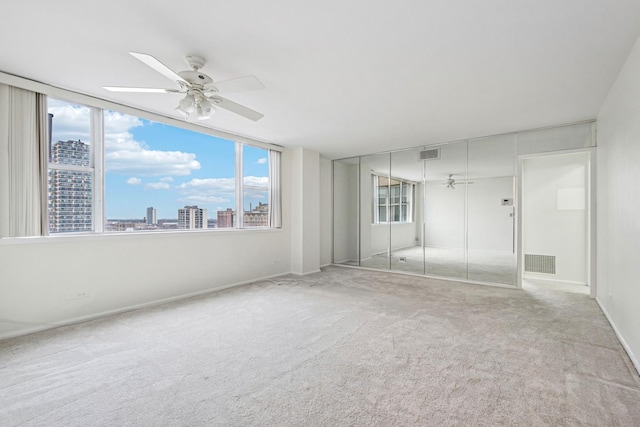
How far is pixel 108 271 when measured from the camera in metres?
3.52

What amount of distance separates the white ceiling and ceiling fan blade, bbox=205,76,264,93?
0.85 feet

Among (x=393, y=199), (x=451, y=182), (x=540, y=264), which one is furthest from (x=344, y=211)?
(x=540, y=264)

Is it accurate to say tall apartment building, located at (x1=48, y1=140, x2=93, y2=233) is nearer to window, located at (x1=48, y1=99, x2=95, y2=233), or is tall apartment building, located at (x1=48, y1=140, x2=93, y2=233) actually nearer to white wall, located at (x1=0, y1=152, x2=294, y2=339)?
window, located at (x1=48, y1=99, x2=95, y2=233)

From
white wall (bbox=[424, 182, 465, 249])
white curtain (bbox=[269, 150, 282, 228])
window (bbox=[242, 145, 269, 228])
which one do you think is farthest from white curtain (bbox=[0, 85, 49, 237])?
white wall (bbox=[424, 182, 465, 249])

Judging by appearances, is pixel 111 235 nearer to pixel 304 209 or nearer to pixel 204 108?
pixel 204 108

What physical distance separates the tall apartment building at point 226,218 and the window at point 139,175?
0.7 inches

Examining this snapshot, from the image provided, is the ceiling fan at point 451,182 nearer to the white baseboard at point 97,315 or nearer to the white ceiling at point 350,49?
the white ceiling at point 350,49

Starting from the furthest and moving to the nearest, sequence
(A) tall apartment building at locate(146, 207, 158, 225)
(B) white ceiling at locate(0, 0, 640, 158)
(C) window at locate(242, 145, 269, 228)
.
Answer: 1. (C) window at locate(242, 145, 269, 228)
2. (A) tall apartment building at locate(146, 207, 158, 225)
3. (B) white ceiling at locate(0, 0, 640, 158)

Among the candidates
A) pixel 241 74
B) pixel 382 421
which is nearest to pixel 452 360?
pixel 382 421

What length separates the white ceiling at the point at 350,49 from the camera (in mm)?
1957

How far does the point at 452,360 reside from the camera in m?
2.43

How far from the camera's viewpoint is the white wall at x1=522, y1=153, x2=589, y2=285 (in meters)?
4.93

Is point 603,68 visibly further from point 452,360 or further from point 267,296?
point 267,296

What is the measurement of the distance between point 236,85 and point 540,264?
239 inches
